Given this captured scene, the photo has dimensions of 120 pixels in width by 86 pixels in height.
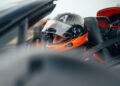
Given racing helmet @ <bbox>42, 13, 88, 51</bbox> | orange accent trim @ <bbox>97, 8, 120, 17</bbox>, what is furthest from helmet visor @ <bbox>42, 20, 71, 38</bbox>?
orange accent trim @ <bbox>97, 8, 120, 17</bbox>

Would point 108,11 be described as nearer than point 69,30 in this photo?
No

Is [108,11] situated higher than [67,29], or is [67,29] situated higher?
[108,11]

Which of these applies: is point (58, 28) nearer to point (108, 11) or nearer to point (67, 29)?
point (67, 29)

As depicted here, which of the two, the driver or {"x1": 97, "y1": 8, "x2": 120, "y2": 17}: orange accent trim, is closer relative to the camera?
the driver

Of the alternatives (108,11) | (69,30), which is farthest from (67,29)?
(108,11)

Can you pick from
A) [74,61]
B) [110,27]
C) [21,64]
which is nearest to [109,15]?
[110,27]

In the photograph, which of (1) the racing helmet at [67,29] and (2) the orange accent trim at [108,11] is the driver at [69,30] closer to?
(1) the racing helmet at [67,29]

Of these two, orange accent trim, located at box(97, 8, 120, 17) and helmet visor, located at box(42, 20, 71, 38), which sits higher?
orange accent trim, located at box(97, 8, 120, 17)

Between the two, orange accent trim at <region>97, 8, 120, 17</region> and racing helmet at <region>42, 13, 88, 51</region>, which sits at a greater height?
orange accent trim at <region>97, 8, 120, 17</region>

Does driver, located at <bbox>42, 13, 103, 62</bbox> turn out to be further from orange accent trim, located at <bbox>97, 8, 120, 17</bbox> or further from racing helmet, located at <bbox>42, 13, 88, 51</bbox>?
orange accent trim, located at <bbox>97, 8, 120, 17</bbox>

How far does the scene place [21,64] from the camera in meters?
0.53

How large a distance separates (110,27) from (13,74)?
71.2 inches

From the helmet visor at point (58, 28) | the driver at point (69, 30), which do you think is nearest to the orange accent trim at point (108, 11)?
the driver at point (69, 30)

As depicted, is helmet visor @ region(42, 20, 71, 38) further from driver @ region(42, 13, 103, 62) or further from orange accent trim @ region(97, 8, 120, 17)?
orange accent trim @ region(97, 8, 120, 17)
